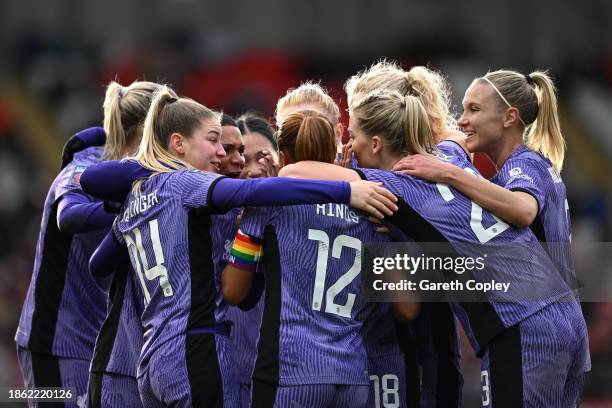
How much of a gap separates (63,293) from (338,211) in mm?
1636

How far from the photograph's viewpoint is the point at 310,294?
4.31m

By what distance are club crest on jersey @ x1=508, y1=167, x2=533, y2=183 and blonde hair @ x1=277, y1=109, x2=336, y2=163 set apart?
0.81 m

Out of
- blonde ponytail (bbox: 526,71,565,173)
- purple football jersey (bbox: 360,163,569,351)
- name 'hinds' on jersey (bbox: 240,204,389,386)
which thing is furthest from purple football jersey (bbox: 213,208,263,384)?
blonde ponytail (bbox: 526,71,565,173)

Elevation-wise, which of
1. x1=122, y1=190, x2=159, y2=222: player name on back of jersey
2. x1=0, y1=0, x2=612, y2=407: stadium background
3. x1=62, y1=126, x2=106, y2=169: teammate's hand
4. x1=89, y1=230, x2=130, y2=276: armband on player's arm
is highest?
x1=0, y1=0, x2=612, y2=407: stadium background

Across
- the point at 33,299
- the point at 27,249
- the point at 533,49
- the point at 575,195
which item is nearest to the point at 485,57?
the point at 533,49

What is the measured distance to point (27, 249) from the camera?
522 inches

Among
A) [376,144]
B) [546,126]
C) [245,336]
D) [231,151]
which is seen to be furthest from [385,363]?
[546,126]

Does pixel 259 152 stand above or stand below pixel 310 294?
above

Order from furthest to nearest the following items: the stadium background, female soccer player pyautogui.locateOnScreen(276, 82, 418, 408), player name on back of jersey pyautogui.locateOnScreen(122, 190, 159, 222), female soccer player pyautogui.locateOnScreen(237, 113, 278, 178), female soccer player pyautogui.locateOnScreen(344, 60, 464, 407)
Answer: the stadium background → female soccer player pyautogui.locateOnScreen(237, 113, 278, 178) → female soccer player pyautogui.locateOnScreen(344, 60, 464, 407) → female soccer player pyautogui.locateOnScreen(276, 82, 418, 408) → player name on back of jersey pyautogui.locateOnScreen(122, 190, 159, 222)

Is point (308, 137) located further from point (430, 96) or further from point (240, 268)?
point (430, 96)

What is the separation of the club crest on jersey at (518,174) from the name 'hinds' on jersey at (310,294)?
2.64 ft

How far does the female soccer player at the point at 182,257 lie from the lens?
4293 mm

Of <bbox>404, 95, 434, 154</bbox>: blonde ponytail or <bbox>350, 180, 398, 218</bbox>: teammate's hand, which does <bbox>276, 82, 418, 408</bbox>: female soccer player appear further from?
<bbox>350, 180, 398, 218</bbox>: teammate's hand

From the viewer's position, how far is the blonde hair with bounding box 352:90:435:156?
4.66 meters
